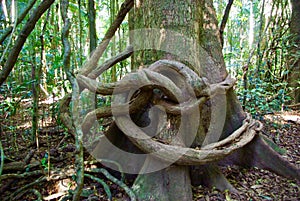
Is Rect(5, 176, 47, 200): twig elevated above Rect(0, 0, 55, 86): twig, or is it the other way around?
Rect(0, 0, 55, 86): twig

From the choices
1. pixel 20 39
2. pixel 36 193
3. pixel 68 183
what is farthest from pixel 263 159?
pixel 20 39

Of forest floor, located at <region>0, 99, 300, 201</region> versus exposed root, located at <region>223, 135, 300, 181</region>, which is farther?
exposed root, located at <region>223, 135, 300, 181</region>

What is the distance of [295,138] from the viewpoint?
3.49m

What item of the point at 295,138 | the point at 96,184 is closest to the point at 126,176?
the point at 96,184

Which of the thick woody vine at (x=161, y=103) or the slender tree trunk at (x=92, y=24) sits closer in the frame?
the thick woody vine at (x=161, y=103)

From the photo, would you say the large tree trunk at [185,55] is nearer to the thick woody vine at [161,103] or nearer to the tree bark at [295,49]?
the thick woody vine at [161,103]

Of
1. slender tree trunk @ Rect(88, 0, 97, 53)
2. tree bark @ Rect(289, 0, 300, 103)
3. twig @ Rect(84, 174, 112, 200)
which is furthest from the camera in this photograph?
tree bark @ Rect(289, 0, 300, 103)

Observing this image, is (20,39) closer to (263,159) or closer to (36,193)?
(36,193)

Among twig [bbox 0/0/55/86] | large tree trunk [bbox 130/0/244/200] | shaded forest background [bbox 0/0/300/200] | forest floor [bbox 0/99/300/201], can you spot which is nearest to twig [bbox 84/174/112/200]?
forest floor [bbox 0/99/300/201]

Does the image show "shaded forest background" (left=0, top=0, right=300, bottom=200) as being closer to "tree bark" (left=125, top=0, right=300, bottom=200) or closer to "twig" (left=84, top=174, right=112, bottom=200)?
"twig" (left=84, top=174, right=112, bottom=200)

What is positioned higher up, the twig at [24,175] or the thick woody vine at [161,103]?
the thick woody vine at [161,103]

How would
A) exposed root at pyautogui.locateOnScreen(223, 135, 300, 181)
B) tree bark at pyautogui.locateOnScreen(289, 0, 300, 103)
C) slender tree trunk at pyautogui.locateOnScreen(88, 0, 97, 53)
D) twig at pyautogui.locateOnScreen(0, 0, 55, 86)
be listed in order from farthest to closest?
1. tree bark at pyautogui.locateOnScreen(289, 0, 300, 103)
2. slender tree trunk at pyautogui.locateOnScreen(88, 0, 97, 53)
3. exposed root at pyautogui.locateOnScreen(223, 135, 300, 181)
4. twig at pyautogui.locateOnScreen(0, 0, 55, 86)

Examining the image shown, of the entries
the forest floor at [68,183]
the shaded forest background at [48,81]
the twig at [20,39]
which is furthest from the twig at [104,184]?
the twig at [20,39]

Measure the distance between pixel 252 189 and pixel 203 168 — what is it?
411 millimetres
